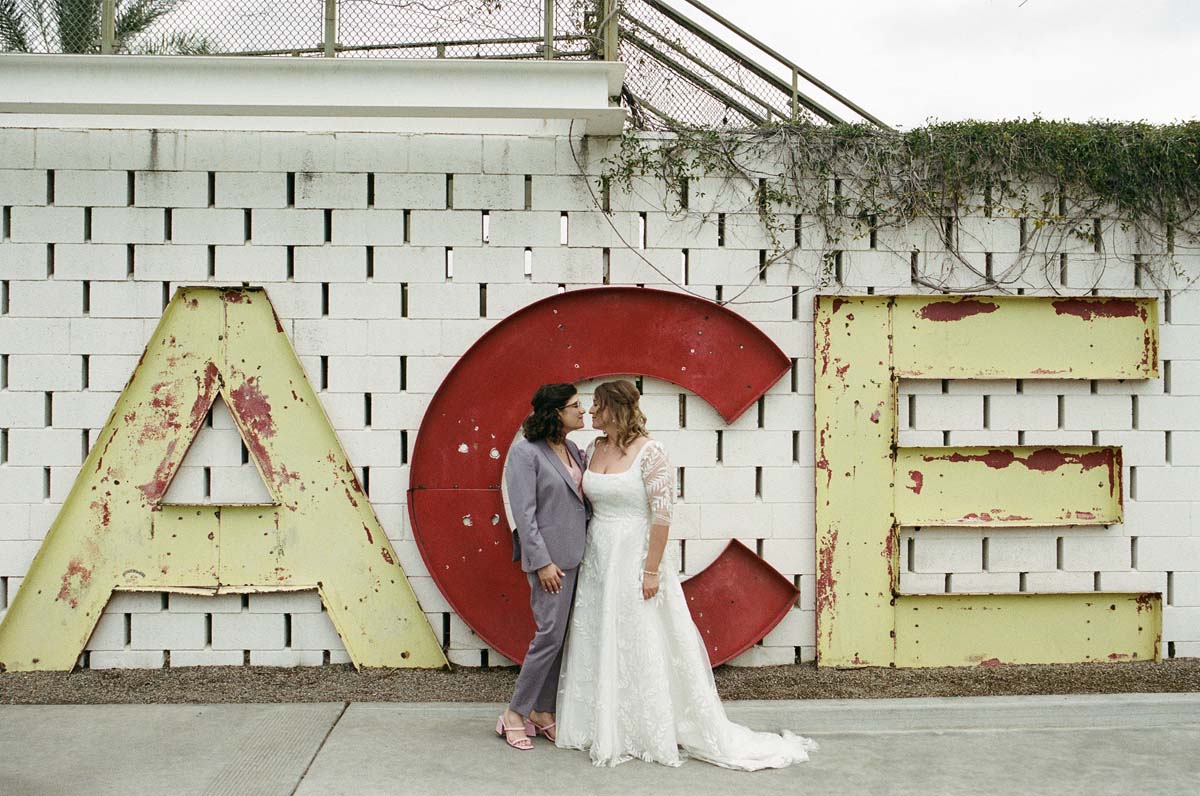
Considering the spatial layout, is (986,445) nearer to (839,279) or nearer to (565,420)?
(839,279)

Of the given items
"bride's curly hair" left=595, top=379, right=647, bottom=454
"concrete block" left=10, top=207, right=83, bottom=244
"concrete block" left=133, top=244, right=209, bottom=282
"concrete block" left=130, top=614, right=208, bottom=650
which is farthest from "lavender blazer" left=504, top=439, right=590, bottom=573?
"concrete block" left=10, top=207, right=83, bottom=244

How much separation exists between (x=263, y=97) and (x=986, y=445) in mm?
4909

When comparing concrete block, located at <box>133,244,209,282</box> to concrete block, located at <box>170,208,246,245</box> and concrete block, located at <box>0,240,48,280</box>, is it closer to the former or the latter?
concrete block, located at <box>170,208,246,245</box>

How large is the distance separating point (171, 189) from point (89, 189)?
1.66 ft

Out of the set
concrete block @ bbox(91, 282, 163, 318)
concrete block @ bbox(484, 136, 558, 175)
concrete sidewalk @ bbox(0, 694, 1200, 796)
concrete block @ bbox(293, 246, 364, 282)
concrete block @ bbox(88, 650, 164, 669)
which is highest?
concrete block @ bbox(484, 136, 558, 175)

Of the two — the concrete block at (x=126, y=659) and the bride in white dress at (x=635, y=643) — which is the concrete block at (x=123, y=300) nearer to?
the concrete block at (x=126, y=659)

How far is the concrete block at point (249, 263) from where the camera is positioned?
20.9ft

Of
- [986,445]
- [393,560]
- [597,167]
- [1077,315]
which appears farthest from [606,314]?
[1077,315]

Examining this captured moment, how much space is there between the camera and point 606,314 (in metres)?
6.36

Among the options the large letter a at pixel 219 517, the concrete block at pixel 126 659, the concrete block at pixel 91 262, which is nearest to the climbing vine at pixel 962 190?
the large letter a at pixel 219 517

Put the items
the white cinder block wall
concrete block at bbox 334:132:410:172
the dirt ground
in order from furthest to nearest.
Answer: concrete block at bbox 334:132:410:172, the white cinder block wall, the dirt ground

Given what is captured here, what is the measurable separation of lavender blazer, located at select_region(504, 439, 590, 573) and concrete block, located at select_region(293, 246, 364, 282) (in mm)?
1951

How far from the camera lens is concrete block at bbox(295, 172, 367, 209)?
6371 mm

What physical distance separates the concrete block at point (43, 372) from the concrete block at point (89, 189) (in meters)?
0.96
